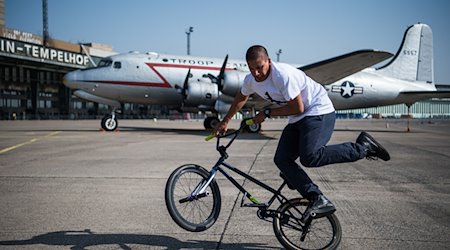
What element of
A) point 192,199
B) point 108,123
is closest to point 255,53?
point 192,199

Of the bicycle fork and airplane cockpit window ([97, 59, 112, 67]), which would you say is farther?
airplane cockpit window ([97, 59, 112, 67])

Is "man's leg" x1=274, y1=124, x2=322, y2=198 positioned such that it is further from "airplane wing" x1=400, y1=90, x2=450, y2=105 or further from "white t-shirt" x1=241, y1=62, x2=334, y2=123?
"airplane wing" x1=400, y1=90, x2=450, y2=105

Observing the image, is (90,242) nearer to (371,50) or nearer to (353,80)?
(371,50)

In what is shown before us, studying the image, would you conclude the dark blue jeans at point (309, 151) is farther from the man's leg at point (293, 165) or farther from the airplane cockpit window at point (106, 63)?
the airplane cockpit window at point (106, 63)

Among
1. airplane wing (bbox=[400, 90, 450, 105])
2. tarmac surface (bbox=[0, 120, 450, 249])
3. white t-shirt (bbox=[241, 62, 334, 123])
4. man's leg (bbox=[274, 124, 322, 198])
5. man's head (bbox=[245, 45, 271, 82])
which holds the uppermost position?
airplane wing (bbox=[400, 90, 450, 105])

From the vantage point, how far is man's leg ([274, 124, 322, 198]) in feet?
13.2

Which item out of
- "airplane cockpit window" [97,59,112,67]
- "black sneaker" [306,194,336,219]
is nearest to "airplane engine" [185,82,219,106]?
"airplane cockpit window" [97,59,112,67]

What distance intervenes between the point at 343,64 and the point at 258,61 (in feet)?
55.0

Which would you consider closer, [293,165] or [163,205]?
[293,165]

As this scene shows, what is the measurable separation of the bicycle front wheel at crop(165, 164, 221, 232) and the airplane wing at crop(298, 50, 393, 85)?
1551 centimetres

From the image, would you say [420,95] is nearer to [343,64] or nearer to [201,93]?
[343,64]

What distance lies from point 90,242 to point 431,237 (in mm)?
3379

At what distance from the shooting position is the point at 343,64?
64.7 feet

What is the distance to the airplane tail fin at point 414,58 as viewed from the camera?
27.0m
